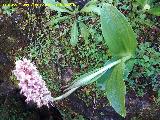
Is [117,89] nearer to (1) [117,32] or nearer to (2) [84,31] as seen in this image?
(1) [117,32]

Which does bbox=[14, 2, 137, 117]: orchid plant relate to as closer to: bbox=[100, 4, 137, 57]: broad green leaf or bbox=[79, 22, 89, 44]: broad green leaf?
bbox=[100, 4, 137, 57]: broad green leaf

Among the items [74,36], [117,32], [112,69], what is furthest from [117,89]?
[74,36]

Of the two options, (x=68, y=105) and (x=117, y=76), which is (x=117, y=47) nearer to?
(x=117, y=76)

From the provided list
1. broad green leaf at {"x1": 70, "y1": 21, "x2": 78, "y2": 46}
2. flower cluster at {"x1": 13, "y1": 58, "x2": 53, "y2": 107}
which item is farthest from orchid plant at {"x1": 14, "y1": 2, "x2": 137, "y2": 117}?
broad green leaf at {"x1": 70, "y1": 21, "x2": 78, "y2": 46}

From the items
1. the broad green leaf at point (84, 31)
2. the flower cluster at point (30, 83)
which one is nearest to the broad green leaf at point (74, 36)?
the broad green leaf at point (84, 31)

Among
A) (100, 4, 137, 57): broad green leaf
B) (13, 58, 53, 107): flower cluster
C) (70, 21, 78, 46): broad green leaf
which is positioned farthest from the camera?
(70, 21, 78, 46): broad green leaf

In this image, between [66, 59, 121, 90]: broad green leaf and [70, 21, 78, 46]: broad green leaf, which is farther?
[70, 21, 78, 46]: broad green leaf
